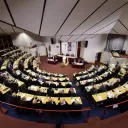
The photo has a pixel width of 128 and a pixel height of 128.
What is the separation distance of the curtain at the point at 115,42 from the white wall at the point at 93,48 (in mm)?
916

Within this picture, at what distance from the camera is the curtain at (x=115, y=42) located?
1273 centimetres

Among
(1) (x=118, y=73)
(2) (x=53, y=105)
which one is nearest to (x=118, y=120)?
(2) (x=53, y=105)

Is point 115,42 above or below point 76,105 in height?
above

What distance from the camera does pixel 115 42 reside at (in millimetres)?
12969

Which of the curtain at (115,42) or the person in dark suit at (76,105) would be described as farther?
the curtain at (115,42)

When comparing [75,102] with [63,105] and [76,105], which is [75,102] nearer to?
[76,105]

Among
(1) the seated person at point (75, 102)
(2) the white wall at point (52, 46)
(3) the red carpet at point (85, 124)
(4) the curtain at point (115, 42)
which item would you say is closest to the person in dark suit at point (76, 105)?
(1) the seated person at point (75, 102)

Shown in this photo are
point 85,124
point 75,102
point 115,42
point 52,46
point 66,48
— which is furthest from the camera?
point 52,46

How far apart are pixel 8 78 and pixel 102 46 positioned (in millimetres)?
12936

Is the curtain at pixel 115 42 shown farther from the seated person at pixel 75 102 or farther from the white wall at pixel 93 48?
the seated person at pixel 75 102

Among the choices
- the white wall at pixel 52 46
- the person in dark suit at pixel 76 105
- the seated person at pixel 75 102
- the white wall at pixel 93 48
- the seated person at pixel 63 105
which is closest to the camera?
the seated person at pixel 63 105

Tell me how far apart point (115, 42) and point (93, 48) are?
326 cm

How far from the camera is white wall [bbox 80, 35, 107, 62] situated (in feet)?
46.7

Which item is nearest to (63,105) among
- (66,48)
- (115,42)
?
(115,42)
